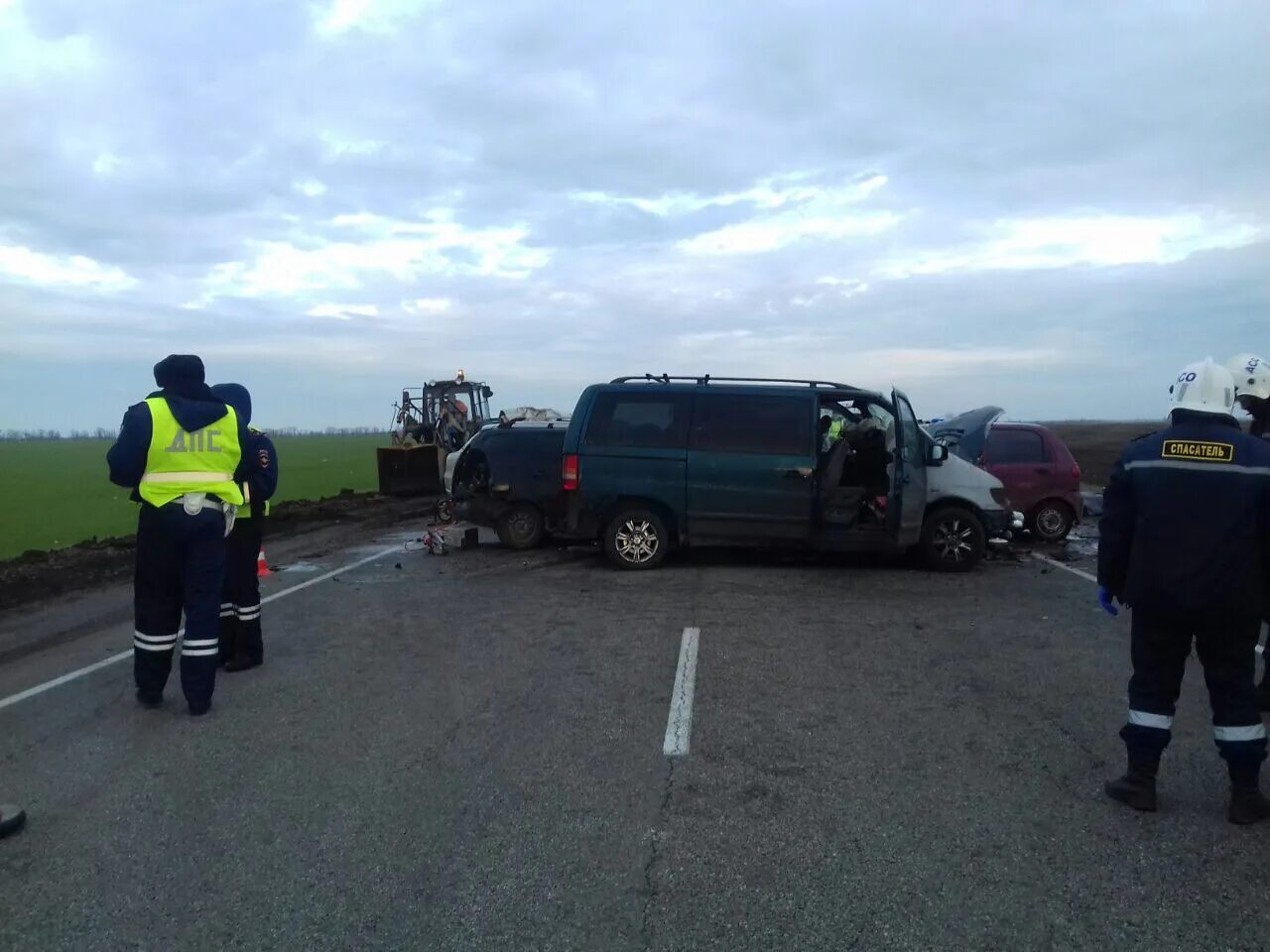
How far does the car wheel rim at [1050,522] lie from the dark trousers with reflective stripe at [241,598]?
432 inches

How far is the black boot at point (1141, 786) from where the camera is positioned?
4.68m

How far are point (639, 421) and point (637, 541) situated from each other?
1366mm

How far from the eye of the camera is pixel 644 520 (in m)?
12.1

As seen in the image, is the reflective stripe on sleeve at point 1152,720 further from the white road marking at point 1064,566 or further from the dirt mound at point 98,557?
the dirt mound at point 98,557

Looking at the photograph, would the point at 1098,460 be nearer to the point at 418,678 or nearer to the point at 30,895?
the point at 418,678

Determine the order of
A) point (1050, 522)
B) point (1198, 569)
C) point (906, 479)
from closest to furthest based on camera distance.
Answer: point (1198, 569) < point (906, 479) < point (1050, 522)

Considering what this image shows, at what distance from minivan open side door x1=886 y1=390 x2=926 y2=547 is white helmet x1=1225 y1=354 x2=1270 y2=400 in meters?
5.30

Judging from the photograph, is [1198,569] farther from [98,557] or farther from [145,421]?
[98,557]

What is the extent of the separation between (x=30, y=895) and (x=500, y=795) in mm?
1874

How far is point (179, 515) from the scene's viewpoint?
249 inches

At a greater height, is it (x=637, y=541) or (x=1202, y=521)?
(x=1202, y=521)

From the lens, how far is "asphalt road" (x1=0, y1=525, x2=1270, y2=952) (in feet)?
12.1

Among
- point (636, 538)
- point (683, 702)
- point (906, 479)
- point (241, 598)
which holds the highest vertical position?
point (906, 479)

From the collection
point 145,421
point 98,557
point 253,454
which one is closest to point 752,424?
point 253,454
